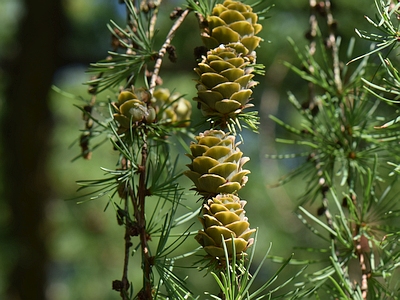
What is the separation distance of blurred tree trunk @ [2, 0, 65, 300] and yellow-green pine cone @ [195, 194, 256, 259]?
1.70 meters

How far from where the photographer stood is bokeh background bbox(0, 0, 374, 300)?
1938mm

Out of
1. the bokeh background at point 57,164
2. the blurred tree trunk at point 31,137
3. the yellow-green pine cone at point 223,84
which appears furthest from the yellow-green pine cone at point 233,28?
the blurred tree trunk at point 31,137

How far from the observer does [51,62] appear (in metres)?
2.00

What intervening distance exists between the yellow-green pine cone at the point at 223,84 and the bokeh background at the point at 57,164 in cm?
133

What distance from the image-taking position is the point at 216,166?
0.38 metres

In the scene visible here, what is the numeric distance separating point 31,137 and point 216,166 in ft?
5.63

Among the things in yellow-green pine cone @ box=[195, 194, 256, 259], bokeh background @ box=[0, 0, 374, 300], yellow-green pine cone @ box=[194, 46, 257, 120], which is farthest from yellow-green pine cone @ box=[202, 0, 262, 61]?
bokeh background @ box=[0, 0, 374, 300]

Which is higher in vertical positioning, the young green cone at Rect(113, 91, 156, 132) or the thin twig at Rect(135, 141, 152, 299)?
the young green cone at Rect(113, 91, 156, 132)

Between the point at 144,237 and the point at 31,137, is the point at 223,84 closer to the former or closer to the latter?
the point at 144,237

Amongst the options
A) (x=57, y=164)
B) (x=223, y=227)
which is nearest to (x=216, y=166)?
(x=223, y=227)

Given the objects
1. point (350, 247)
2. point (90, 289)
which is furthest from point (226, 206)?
point (90, 289)

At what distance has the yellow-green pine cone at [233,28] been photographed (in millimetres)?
448

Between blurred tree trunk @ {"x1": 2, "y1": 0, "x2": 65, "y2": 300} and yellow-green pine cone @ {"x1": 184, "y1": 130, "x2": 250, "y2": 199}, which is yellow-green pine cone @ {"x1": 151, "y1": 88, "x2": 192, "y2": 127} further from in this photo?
blurred tree trunk @ {"x1": 2, "y1": 0, "x2": 65, "y2": 300}

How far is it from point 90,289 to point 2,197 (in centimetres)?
50
